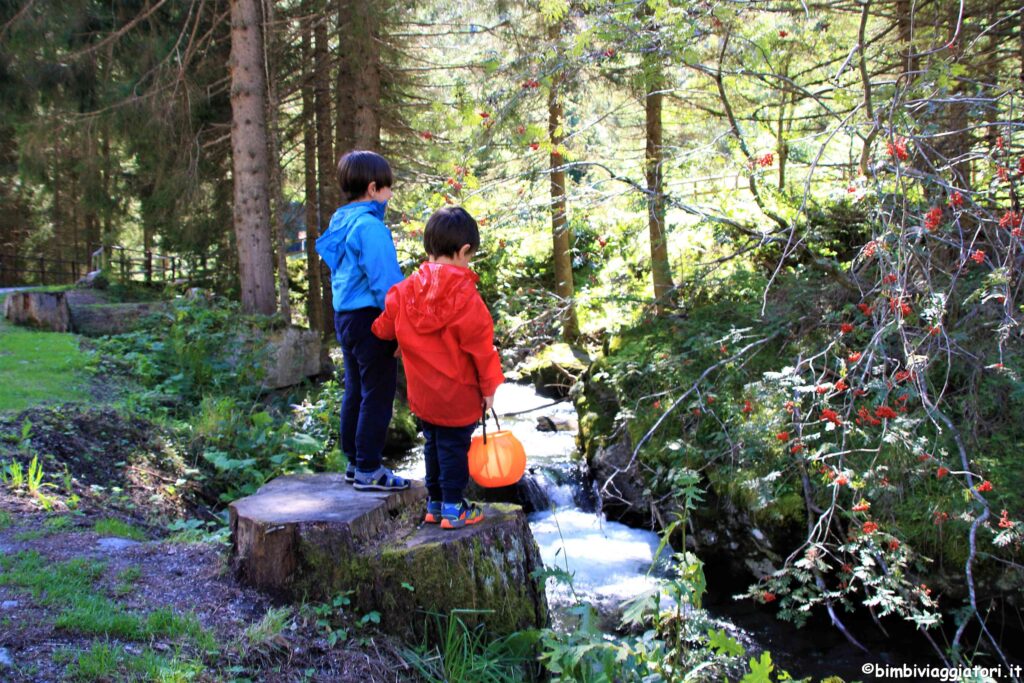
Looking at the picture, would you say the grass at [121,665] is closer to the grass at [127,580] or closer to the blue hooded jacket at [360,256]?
the grass at [127,580]

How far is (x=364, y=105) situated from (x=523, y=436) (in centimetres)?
531

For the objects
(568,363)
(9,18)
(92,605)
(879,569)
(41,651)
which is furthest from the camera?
(568,363)

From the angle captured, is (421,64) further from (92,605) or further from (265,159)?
(92,605)

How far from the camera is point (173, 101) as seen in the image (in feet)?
35.5

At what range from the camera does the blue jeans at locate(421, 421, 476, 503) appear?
142 inches

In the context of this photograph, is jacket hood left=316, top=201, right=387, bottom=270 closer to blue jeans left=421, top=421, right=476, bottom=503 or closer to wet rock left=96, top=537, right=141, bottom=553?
blue jeans left=421, top=421, right=476, bottom=503

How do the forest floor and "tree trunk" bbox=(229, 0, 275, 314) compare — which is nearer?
the forest floor

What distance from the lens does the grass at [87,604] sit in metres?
2.94

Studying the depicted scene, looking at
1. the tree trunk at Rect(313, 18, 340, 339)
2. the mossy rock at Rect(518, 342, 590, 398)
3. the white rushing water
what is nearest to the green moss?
the white rushing water

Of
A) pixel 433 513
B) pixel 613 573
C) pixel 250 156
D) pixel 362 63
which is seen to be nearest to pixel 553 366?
pixel 362 63

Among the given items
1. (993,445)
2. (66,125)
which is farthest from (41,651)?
(66,125)

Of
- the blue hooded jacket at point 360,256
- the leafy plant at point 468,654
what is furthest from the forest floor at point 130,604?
the blue hooded jacket at point 360,256

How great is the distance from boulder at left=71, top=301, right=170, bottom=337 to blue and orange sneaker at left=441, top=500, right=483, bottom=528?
24.4 feet

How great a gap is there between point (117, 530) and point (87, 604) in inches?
43.8
